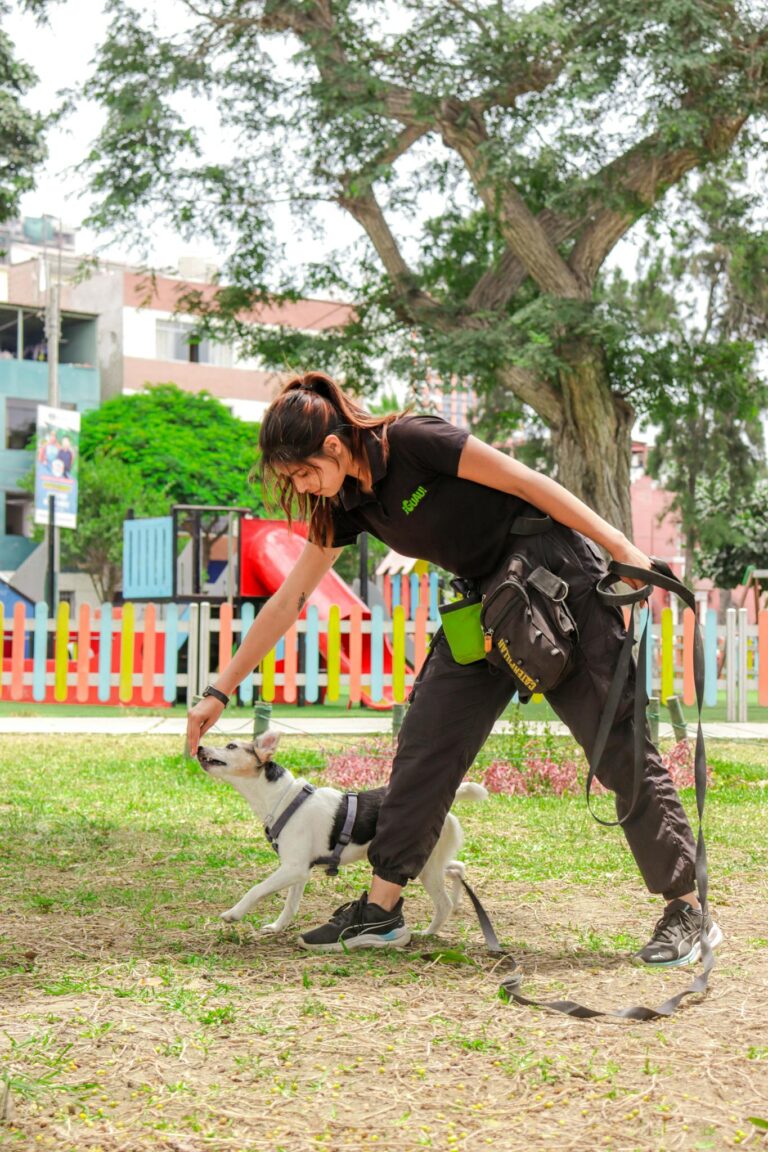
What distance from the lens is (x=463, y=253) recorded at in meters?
20.1

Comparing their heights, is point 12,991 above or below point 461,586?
below

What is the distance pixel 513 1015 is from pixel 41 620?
1190 cm

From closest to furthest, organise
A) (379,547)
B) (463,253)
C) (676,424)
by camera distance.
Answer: (463,253) < (676,424) < (379,547)

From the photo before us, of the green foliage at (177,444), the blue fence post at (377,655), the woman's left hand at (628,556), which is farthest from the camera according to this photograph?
the green foliage at (177,444)

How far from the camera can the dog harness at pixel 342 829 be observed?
4109mm

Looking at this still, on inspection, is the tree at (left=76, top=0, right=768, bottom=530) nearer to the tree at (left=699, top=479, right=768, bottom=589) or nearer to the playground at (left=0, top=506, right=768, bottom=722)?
the playground at (left=0, top=506, right=768, bottom=722)

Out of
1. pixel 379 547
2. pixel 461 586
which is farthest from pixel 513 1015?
pixel 379 547

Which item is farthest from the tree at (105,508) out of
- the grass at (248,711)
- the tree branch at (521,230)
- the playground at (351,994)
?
the playground at (351,994)

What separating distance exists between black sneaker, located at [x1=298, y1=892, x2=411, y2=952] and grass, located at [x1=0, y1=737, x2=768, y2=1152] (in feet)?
0.25

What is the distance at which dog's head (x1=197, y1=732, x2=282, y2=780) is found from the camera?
4250 millimetres

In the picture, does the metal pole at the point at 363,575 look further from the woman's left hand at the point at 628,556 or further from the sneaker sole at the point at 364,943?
the woman's left hand at the point at 628,556

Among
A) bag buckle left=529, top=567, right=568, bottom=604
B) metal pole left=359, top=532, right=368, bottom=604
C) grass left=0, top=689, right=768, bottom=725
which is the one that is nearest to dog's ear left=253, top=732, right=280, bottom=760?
bag buckle left=529, top=567, right=568, bottom=604

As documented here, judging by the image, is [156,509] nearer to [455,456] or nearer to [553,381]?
[553,381]

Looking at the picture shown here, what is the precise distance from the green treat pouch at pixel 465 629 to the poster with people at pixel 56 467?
21.5m
